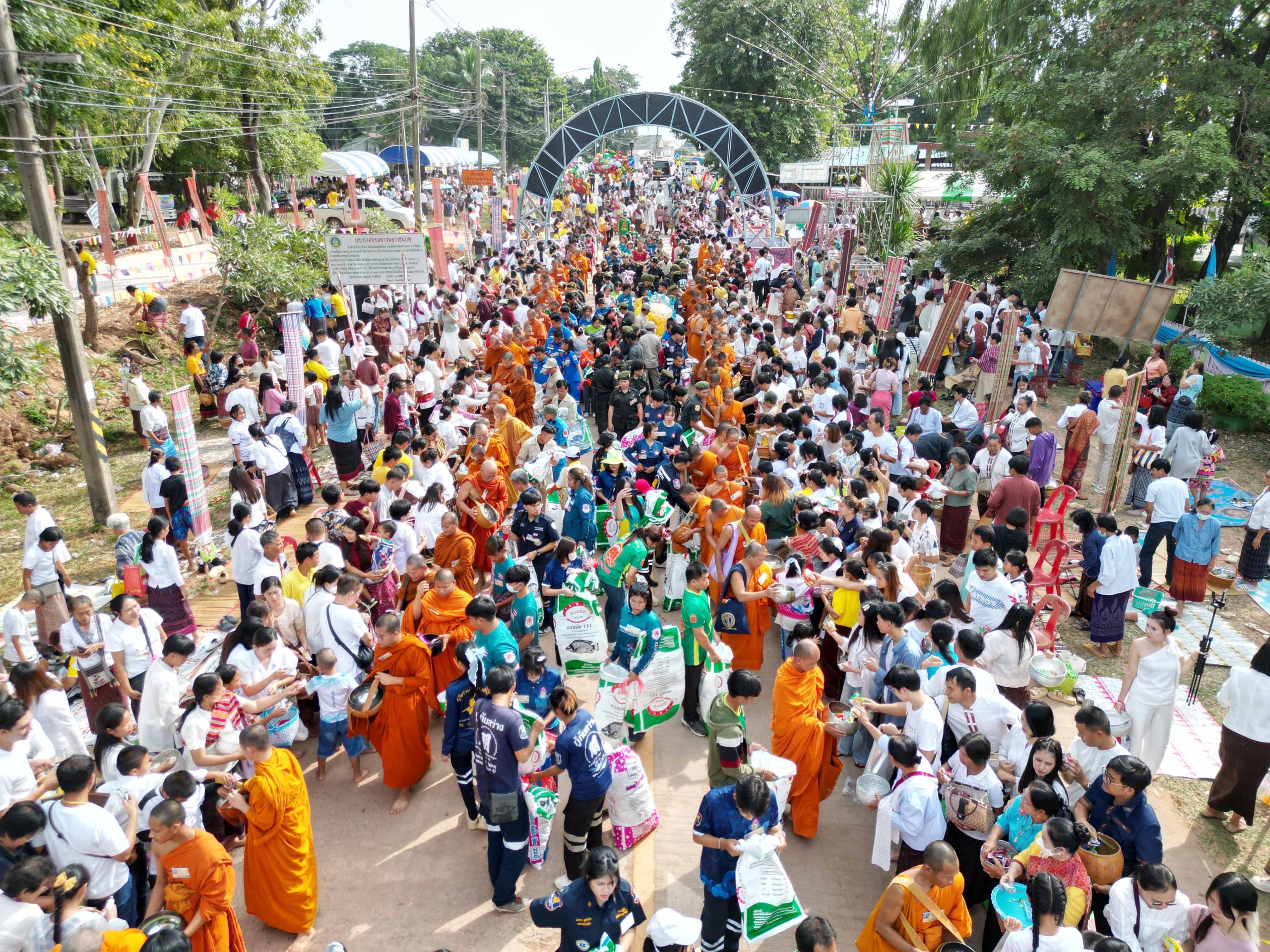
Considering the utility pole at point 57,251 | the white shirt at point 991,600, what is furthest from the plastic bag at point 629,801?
the utility pole at point 57,251

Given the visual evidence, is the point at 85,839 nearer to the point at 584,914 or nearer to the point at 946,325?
the point at 584,914

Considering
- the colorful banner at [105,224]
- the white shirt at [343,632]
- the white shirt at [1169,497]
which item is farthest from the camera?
the colorful banner at [105,224]

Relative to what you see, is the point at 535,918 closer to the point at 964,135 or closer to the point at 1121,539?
the point at 1121,539

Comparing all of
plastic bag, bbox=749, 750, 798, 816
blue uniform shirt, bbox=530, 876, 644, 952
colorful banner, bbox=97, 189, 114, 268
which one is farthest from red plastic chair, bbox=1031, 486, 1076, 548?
colorful banner, bbox=97, 189, 114, 268

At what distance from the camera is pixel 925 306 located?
601 inches

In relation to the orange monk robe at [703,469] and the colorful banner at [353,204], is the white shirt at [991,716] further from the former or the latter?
the colorful banner at [353,204]

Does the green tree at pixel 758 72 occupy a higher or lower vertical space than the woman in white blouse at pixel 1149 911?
higher

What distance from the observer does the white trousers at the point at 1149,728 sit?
5.41 meters

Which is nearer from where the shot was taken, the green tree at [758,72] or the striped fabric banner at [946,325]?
the striped fabric banner at [946,325]

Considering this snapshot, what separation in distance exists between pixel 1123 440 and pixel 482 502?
22.5ft

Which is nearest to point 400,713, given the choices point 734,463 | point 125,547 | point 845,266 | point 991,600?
point 125,547

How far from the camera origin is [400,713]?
5.68 m

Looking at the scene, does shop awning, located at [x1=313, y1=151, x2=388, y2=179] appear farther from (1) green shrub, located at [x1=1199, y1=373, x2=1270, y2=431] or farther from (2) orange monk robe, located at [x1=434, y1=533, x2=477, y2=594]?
(2) orange monk robe, located at [x1=434, y1=533, x2=477, y2=594]

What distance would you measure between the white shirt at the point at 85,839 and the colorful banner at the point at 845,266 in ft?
53.5
